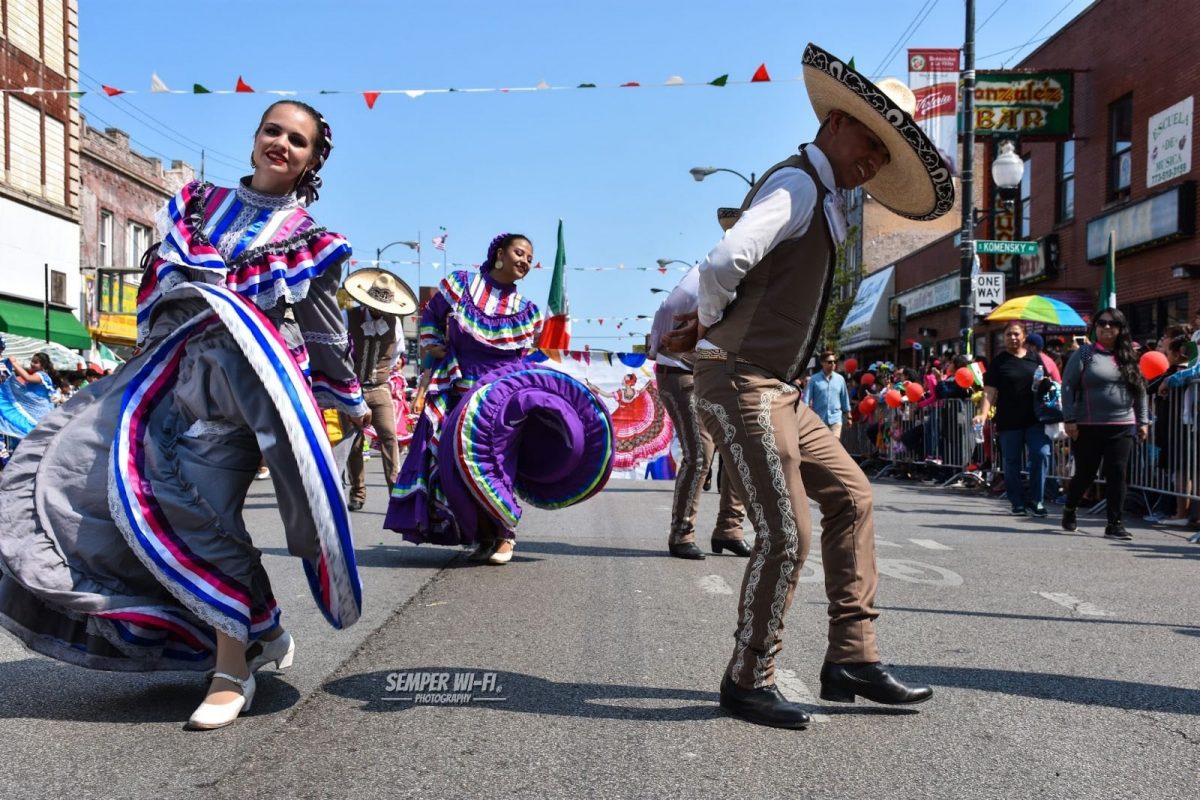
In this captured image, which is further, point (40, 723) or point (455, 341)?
point (455, 341)

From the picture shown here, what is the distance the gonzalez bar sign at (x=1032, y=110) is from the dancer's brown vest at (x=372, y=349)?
52.2ft

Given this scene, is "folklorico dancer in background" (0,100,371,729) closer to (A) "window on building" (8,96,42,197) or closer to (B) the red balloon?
(B) the red balloon

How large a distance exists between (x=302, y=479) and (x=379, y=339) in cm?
764

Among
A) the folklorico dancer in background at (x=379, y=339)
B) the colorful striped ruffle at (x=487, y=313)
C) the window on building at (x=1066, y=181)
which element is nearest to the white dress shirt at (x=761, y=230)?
the colorful striped ruffle at (x=487, y=313)

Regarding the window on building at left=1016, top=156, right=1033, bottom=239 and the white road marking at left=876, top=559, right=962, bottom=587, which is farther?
the window on building at left=1016, top=156, right=1033, bottom=239

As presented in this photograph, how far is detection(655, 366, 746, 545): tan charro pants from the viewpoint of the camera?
8.28 m

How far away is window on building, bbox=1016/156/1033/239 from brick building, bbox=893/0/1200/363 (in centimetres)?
3

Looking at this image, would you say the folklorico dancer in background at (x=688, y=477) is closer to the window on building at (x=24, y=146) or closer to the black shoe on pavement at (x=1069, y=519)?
the black shoe on pavement at (x=1069, y=519)

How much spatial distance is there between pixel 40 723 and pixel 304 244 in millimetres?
1658

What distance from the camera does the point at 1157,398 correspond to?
12.2 m

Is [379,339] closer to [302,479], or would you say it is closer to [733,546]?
[733,546]

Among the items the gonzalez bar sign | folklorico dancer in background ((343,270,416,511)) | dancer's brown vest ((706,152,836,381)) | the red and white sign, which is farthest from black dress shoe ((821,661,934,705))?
the gonzalez bar sign

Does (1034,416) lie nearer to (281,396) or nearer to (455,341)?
(455,341)

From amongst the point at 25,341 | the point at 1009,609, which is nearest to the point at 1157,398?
the point at 1009,609
